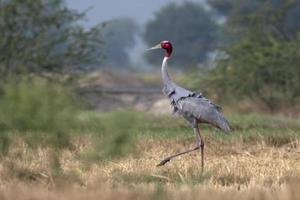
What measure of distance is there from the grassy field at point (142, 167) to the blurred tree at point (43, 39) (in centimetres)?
1396

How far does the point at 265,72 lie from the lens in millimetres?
29609

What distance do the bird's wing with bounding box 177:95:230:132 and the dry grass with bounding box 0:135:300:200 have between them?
467 millimetres

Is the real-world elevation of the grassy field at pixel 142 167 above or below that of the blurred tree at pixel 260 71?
below

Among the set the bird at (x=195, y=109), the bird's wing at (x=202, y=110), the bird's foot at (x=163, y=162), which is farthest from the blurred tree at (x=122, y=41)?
the bird's foot at (x=163, y=162)

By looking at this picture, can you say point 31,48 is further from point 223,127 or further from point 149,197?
point 149,197

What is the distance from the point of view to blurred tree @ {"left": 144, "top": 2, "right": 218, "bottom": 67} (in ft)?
277

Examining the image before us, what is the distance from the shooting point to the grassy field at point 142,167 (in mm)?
8508

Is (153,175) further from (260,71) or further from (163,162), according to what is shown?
(260,71)

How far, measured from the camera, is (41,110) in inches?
368

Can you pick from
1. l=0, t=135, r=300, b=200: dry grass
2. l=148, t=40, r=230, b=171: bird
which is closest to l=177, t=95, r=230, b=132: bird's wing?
l=148, t=40, r=230, b=171: bird

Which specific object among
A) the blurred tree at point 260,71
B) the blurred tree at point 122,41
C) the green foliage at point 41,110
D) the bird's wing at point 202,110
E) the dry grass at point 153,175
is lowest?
the dry grass at point 153,175

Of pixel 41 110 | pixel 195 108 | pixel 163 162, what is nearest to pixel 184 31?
pixel 195 108

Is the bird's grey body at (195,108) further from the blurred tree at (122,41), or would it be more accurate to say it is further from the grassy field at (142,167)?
the blurred tree at (122,41)

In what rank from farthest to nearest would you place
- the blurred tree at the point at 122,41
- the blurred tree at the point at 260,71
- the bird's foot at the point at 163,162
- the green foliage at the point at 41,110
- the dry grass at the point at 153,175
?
the blurred tree at the point at 122,41 → the blurred tree at the point at 260,71 → the bird's foot at the point at 163,162 → the green foliage at the point at 41,110 → the dry grass at the point at 153,175
